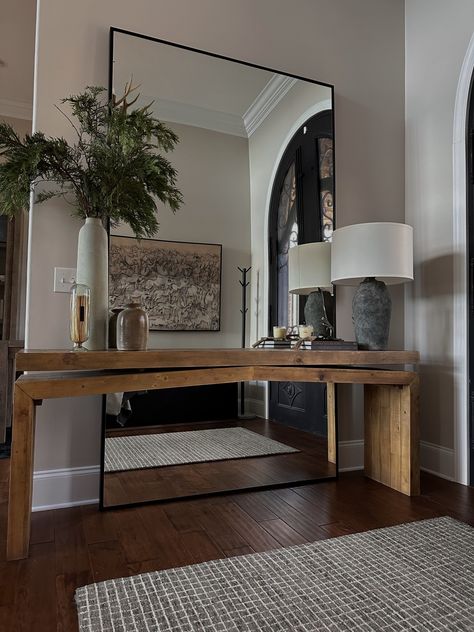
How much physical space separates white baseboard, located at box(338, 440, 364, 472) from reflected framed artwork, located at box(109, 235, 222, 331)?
41.8 inches

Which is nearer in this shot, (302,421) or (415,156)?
(302,421)

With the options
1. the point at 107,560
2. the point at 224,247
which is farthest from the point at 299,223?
the point at 107,560

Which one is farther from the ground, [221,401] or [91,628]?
[221,401]

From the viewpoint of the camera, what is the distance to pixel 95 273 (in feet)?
6.46

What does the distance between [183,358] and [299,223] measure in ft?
4.11

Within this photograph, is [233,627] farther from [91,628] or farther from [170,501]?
[170,501]

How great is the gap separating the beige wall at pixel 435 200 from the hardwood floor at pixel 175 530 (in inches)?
Result: 21.3

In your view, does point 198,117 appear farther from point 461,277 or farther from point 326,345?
point 461,277

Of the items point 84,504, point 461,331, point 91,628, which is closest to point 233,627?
point 91,628

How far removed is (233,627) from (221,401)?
53.3 inches

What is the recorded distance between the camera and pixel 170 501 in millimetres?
2117

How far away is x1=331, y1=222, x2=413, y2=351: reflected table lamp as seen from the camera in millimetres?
2262

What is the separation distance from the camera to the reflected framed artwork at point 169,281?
2225 millimetres

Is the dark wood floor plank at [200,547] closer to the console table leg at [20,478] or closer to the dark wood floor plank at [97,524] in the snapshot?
the dark wood floor plank at [97,524]
